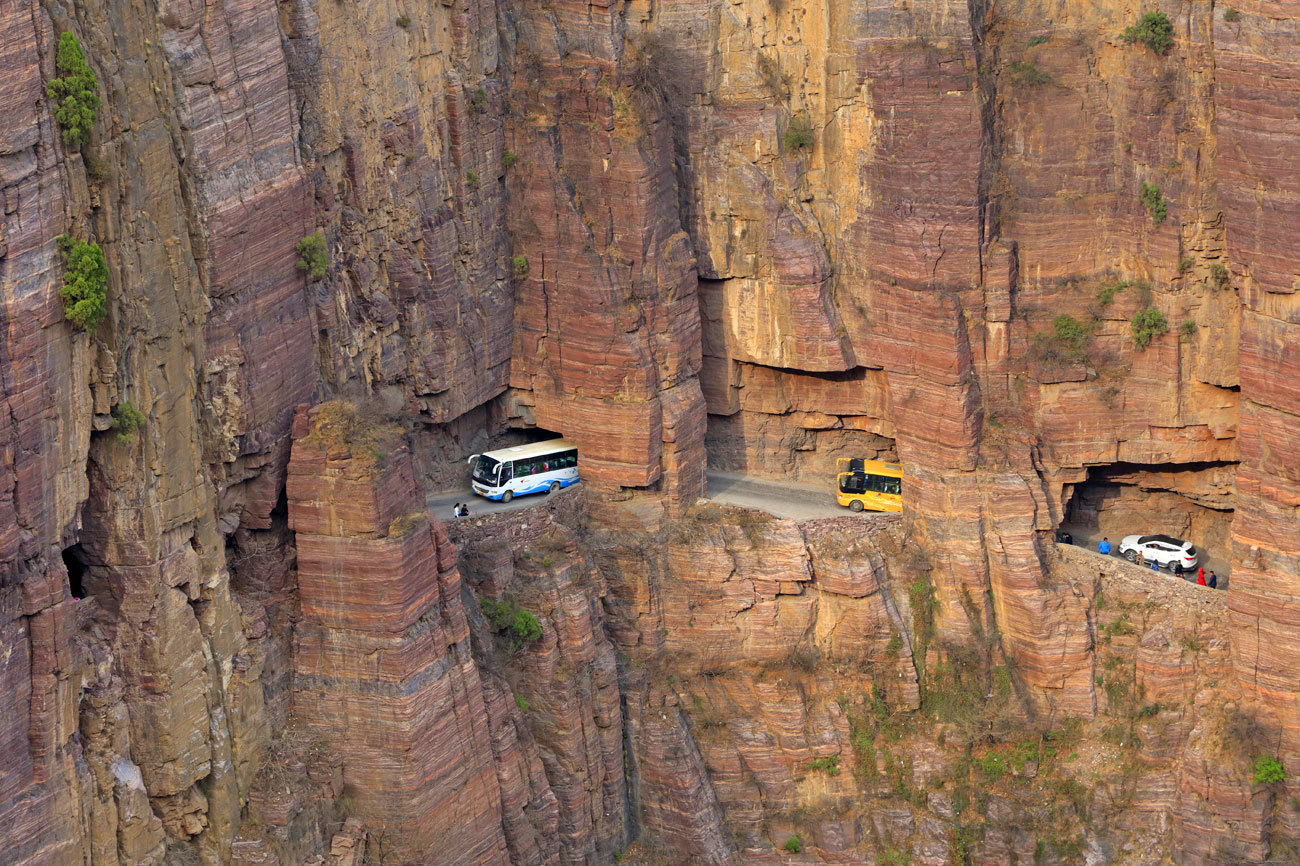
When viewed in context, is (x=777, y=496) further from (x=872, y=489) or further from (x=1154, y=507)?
(x=1154, y=507)

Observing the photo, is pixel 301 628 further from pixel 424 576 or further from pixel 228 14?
pixel 228 14

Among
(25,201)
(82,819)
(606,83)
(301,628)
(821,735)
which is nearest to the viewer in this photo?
(25,201)

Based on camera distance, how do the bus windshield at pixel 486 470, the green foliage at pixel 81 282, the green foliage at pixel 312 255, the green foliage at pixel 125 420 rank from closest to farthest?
the green foliage at pixel 81 282 → the green foliage at pixel 125 420 → the green foliage at pixel 312 255 → the bus windshield at pixel 486 470

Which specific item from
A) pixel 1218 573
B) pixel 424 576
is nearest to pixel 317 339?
pixel 424 576

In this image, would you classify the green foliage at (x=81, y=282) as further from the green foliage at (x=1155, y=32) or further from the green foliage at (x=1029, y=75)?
the green foliage at (x=1155, y=32)

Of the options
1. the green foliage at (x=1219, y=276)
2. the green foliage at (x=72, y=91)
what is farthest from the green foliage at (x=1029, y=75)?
the green foliage at (x=72, y=91)

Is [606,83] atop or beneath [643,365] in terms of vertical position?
atop
